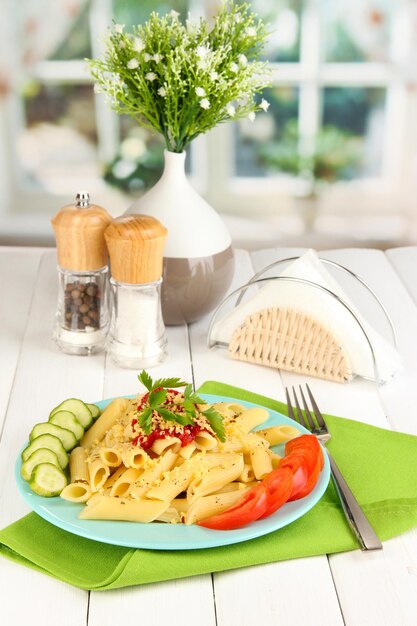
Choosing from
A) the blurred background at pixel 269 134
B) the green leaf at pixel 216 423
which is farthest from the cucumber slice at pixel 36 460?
the blurred background at pixel 269 134

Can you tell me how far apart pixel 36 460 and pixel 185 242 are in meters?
0.72

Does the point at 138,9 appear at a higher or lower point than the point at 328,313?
higher

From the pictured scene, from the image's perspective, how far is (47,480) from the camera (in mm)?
1336

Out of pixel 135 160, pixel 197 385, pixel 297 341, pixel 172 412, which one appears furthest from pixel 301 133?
pixel 172 412

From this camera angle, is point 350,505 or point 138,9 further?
point 138,9

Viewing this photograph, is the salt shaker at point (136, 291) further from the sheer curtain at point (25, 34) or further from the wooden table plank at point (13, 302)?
the sheer curtain at point (25, 34)

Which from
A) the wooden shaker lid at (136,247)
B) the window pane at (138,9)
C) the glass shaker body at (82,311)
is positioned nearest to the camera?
the wooden shaker lid at (136,247)

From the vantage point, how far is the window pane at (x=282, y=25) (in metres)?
2.94

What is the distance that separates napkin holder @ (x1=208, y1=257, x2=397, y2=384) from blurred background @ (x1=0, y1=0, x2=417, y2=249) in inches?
50.7

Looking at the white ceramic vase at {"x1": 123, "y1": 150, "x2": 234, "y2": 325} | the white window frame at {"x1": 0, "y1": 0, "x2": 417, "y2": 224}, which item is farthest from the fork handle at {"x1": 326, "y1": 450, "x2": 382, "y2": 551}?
the white window frame at {"x1": 0, "y1": 0, "x2": 417, "y2": 224}

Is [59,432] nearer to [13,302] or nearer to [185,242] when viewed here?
[185,242]

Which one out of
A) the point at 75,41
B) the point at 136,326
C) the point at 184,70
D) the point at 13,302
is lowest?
the point at 13,302

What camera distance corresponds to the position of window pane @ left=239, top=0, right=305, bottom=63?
294cm

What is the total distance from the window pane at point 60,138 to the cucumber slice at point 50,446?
182 centimetres
